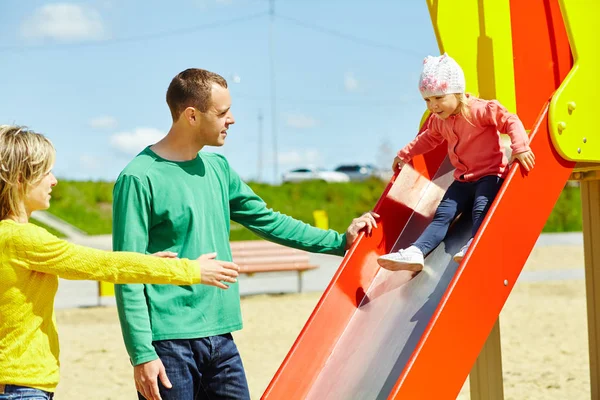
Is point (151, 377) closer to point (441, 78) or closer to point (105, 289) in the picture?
point (441, 78)

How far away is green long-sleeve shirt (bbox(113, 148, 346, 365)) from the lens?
2.57 m

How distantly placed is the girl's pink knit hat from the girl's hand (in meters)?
0.47

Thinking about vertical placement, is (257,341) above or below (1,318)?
below

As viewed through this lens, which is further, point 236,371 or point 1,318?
point 236,371

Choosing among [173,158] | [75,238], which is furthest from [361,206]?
[173,158]

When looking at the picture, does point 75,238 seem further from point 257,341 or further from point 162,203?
point 162,203

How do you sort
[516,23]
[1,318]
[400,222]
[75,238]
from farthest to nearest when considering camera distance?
[75,238]
[516,23]
[400,222]
[1,318]

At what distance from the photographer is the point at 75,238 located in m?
18.4

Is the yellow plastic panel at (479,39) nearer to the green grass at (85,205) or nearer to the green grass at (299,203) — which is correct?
the green grass at (299,203)

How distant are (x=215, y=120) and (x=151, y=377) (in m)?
0.93

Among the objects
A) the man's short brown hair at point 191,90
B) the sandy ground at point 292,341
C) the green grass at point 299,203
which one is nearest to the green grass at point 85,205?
the green grass at point 299,203

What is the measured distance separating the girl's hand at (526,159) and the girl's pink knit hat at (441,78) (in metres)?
0.47

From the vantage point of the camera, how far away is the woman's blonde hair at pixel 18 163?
2.36 m

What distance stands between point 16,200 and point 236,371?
0.99 meters
